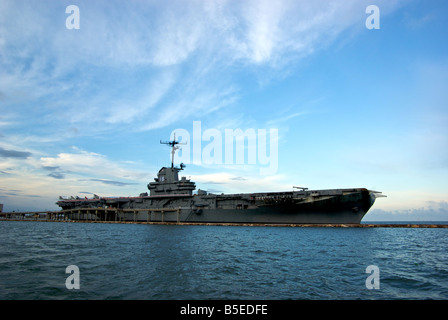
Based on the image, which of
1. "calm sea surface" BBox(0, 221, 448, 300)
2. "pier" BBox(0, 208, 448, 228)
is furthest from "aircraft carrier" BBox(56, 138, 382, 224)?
"calm sea surface" BBox(0, 221, 448, 300)

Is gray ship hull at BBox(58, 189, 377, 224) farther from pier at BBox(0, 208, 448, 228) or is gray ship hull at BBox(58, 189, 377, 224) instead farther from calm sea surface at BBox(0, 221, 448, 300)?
calm sea surface at BBox(0, 221, 448, 300)

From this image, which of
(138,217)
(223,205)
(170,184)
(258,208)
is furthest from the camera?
(138,217)

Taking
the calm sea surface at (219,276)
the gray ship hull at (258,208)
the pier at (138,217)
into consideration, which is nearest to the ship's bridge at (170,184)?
the gray ship hull at (258,208)

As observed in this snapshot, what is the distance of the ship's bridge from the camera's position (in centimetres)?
4250

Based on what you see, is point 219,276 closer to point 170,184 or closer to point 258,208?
point 258,208

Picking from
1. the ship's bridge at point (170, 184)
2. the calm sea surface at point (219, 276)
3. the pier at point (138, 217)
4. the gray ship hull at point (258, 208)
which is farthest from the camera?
the ship's bridge at point (170, 184)

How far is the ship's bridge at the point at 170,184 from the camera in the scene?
139 ft

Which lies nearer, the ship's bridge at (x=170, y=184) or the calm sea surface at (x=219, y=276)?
the calm sea surface at (x=219, y=276)

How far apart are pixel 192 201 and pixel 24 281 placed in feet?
109

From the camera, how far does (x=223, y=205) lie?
39.1 meters

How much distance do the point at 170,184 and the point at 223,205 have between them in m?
10.7

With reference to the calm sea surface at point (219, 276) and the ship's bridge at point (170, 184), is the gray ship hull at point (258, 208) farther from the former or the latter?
the calm sea surface at point (219, 276)

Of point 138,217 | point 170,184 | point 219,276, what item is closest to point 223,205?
point 170,184
